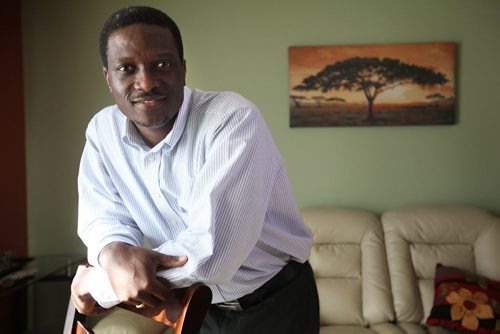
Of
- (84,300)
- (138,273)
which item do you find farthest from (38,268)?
(138,273)

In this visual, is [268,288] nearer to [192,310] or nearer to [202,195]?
[202,195]

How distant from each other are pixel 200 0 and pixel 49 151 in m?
1.37

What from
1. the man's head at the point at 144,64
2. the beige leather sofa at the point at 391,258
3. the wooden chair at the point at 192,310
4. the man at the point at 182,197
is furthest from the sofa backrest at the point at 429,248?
the wooden chair at the point at 192,310

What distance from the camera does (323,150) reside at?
294 cm

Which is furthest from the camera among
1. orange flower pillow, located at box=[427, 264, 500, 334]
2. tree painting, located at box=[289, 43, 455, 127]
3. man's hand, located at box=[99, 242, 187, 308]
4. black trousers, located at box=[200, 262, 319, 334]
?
tree painting, located at box=[289, 43, 455, 127]

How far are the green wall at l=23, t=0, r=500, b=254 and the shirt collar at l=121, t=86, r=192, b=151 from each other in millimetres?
1937

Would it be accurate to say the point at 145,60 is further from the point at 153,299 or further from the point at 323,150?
the point at 323,150

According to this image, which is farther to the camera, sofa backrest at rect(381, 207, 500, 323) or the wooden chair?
sofa backrest at rect(381, 207, 500, 323)

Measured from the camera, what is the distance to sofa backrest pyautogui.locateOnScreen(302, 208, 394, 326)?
2504 mm

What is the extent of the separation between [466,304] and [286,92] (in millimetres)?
1562

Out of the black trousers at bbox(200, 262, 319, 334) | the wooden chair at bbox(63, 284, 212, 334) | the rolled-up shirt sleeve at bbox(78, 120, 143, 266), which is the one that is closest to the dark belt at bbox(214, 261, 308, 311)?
the black trousers at bbox(200, 262, 319, 334)

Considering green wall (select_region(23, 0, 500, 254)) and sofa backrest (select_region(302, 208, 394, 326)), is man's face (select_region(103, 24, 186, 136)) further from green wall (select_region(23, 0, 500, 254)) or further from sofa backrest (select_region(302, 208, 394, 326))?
green wall (select_region(23, 0, 500, 254))

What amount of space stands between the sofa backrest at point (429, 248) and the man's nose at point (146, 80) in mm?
2071

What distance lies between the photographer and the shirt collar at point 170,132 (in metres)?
0.98
